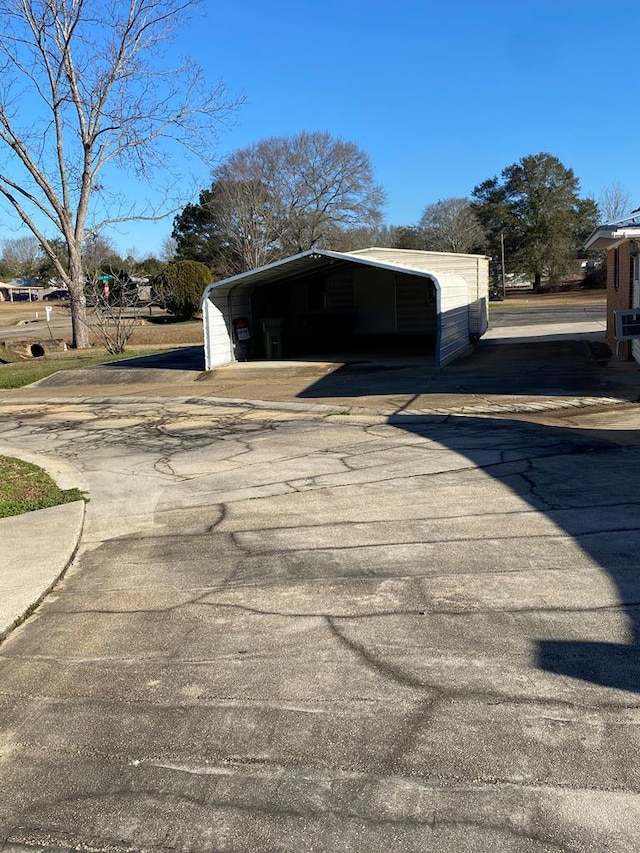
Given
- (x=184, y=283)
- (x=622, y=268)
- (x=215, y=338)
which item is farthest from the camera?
(x=184, y=283)

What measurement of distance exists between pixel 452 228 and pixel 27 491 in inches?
2586

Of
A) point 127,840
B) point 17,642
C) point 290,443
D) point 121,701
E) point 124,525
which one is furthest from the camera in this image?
point 290,443

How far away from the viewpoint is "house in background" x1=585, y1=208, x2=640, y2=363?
12.8 meters

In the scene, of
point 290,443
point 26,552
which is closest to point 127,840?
point 26,552

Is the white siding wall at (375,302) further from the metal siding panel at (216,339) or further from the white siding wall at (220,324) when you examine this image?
the metal siding panel at (216,339)

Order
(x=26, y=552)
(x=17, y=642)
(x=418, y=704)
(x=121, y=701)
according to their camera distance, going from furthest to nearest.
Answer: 1. (x=26, y=552)
2. (x=17, y=642)
3. (x=121, y=701)
4. (x=418, y=704)

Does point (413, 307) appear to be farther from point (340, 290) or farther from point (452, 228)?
point (452, 228)

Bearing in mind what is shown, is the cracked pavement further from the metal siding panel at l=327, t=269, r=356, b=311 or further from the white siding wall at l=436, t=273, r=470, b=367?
the metal siding panel at l=327, t=269, r=356, b=311

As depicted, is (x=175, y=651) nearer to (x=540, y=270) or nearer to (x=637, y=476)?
(x=637, y=476)

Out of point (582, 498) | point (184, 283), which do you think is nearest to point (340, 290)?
point (184, 283)

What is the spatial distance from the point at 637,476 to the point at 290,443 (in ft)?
15.7

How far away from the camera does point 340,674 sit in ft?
13.7

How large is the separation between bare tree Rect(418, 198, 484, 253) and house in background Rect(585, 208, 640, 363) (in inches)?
1870

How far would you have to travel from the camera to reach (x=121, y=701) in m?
4.07
